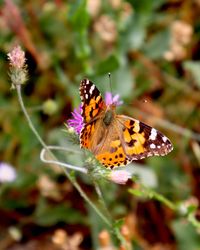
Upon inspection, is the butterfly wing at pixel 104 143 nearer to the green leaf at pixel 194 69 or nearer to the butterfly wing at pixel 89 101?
the butterfly wing at pixel 89 101

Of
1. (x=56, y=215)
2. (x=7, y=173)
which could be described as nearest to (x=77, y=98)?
(x=7, y=173)

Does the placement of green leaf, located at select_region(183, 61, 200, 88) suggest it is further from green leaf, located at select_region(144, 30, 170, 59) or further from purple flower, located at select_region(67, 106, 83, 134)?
purple flower, located at select_region(67, 106, 83, 134)

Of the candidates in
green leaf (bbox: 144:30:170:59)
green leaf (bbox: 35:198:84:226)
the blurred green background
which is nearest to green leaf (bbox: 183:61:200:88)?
the blurred green background

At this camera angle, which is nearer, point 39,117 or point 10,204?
point 10,204

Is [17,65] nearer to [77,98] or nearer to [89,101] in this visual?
[89,101]


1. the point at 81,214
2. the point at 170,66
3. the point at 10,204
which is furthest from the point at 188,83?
the point at 10,204

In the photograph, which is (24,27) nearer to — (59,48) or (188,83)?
(59,48)

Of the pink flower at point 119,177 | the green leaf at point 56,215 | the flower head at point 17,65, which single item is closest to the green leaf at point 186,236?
the green leaf at point 56,215
